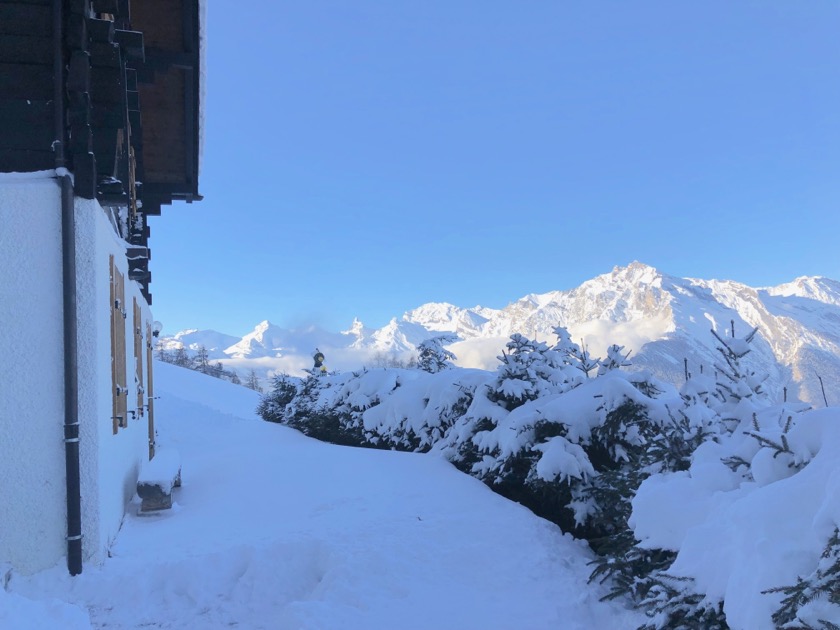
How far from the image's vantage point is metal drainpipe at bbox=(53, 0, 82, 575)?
165 inches

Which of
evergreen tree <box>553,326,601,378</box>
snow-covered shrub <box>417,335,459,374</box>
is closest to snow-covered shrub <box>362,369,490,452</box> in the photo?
evergreen tree <box>553,326,601,378</box>

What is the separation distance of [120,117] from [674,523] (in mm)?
5528

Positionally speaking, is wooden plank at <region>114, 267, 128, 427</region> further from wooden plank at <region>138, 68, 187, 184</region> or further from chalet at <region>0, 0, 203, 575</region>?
wooden plank at <region>138, 68, 187, 184</region>

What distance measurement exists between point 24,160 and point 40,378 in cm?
170

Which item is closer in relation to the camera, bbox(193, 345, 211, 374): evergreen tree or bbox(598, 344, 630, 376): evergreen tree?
bbox(598, 344, 630, 376): evergreen tree

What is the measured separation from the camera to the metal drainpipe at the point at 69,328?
420 centimetres

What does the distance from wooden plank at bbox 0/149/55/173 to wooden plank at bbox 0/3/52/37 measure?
0.94 m

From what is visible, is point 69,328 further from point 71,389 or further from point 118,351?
point 118,351

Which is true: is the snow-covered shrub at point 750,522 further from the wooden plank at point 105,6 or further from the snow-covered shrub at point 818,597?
the wooden plank at point 105,6

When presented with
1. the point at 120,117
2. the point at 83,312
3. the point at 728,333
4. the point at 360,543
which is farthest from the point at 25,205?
the point at 728,333

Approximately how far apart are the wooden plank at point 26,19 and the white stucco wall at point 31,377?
4.00 ft

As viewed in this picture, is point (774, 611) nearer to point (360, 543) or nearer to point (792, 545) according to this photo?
point (792, 545)

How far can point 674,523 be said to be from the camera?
349cm

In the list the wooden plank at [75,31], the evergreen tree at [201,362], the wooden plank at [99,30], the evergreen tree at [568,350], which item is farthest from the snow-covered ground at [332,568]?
the evergreen tree at [201,362]
